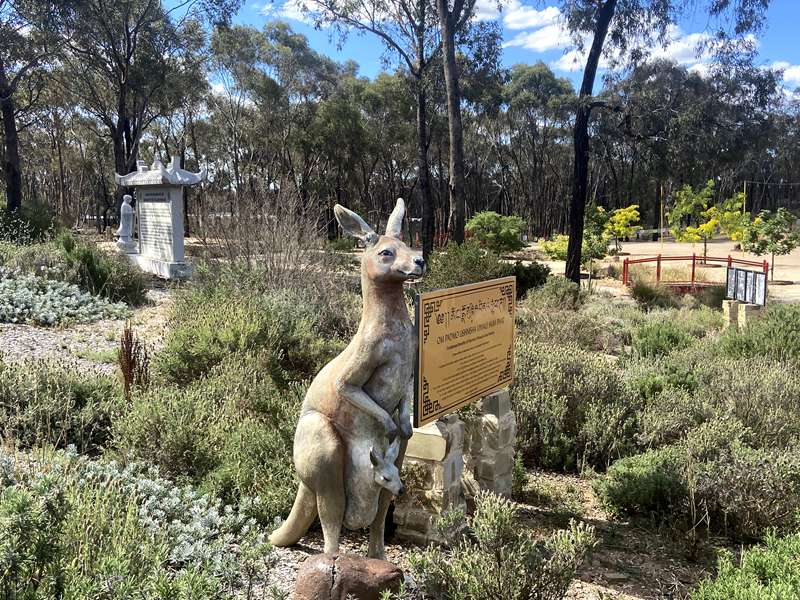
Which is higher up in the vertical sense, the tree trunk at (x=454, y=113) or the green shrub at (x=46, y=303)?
the tree trunk at (x=454, y=113)

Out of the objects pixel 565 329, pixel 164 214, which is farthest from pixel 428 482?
pixel 164 214

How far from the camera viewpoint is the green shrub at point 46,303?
995 centimetres

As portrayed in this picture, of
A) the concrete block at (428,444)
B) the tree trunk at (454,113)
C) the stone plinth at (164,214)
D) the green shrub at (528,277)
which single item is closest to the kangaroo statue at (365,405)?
the concrete block at (428,444)

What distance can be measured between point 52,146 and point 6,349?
38208 millimetres

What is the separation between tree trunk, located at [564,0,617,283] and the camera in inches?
627

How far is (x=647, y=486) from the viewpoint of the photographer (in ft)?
15.8

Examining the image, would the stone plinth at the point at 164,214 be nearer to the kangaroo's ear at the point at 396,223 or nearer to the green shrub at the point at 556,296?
the green shrub at the point at 556,296

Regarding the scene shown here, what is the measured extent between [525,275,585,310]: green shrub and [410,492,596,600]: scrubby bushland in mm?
9445

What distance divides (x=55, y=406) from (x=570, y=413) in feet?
15.1

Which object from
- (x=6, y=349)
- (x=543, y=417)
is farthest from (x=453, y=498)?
(x=6, y=349)

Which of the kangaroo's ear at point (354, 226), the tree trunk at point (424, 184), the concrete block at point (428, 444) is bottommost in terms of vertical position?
the concrete block at point (428, 444)

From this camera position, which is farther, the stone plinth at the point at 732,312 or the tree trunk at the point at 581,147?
the tree trunk at the point at 581,147

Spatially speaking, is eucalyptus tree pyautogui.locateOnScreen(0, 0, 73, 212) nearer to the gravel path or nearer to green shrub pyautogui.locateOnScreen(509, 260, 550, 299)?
the gravel path

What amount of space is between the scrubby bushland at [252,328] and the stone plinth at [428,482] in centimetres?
269
